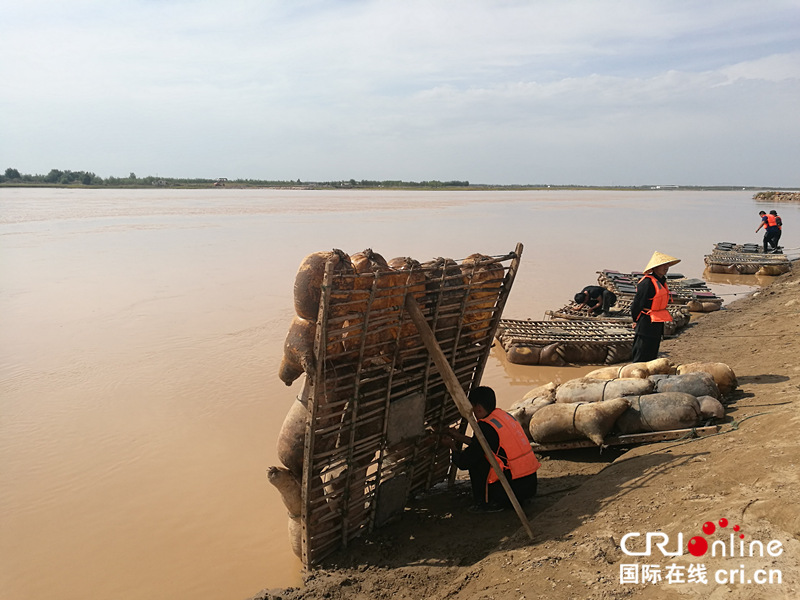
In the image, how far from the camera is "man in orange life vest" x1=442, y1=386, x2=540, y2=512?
14.3ft

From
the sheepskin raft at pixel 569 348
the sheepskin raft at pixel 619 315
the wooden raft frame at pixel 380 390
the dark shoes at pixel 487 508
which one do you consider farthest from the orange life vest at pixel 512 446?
the sheepskin raft at pixel 619 315

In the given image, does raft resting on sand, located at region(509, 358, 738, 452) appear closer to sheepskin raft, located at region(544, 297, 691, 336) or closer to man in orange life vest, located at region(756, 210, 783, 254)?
sheepskin raft, located at region(544, 297, 691, 336)

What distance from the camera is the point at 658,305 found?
21.1 feet

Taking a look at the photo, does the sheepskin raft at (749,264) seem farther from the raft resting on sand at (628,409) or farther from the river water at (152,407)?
the raft resting on sand at (628,409)

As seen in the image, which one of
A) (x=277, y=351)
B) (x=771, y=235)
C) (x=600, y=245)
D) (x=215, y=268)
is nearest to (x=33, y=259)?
(x=215, y=268)

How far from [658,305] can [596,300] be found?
516 centimetres

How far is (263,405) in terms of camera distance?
7.66 m

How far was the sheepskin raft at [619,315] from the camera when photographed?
34.4ft

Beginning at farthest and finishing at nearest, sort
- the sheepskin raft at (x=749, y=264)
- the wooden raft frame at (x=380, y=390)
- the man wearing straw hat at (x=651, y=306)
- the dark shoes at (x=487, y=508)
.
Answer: the sheepskin raft at (x=749, y=264) < the man wearing straw hat at (x=651, y=306) < the dark shoes at (x=487, y=508) < the wooden raft frame at (x=380, y=390)

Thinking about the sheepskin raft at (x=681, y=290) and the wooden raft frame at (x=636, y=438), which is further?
the sheepskin raft at (x=681, y=290)

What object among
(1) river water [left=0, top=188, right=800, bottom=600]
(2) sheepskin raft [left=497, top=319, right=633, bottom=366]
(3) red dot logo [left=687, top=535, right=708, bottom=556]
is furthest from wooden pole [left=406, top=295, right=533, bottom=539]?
(2) sheepskin raft [left=497, top=319, right=633, bottom=366]

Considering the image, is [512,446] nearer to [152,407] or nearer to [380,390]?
[380,390]

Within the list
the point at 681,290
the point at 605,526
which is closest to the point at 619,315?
the point at 681,290

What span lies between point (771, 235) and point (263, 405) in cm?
1826
